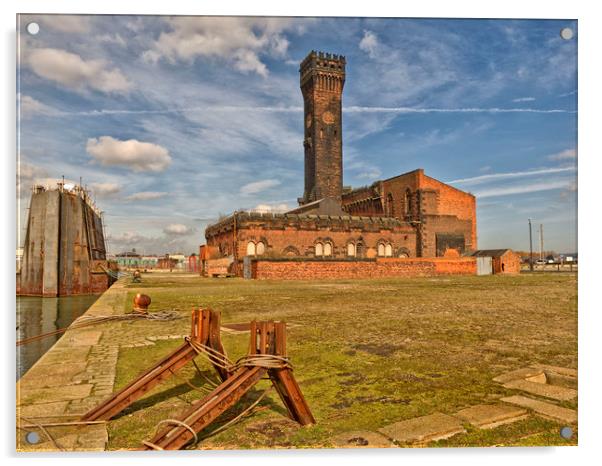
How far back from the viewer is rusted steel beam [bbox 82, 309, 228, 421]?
3861 mm

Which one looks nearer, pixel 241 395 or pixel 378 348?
pixel 241 395

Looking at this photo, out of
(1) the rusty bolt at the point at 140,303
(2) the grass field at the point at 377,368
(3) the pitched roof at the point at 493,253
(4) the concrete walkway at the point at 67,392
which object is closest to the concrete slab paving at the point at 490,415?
(2) the grass field at the point at 377,368

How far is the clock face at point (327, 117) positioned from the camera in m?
52.1

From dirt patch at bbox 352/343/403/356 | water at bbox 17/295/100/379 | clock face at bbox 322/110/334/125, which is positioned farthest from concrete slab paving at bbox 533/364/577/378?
clock face at bbox 322/110/334/125

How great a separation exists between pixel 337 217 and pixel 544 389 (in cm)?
3780

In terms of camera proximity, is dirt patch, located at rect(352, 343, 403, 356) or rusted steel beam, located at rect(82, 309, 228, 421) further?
dirt patch, located at rect(352, 343, 403, 356)

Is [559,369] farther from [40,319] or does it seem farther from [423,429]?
[40,319]

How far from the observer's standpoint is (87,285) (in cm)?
2502

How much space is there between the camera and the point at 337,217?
138ft

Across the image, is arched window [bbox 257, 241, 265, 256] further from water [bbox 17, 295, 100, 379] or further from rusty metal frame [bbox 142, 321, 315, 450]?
rusty metal frame [bbox 142, 321, 315, 450]

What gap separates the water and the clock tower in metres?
33.5

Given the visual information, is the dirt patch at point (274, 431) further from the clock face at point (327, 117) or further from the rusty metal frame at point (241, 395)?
the clock face at point (327, 117)

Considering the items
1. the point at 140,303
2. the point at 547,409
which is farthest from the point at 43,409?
the point at 140,303

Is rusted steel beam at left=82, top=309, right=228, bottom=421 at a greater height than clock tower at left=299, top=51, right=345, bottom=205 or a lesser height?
lesser
